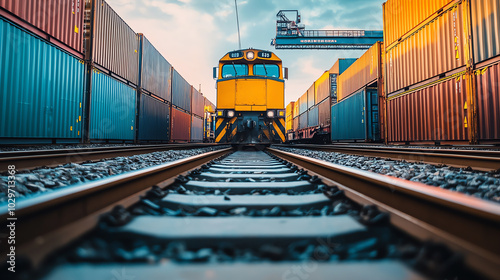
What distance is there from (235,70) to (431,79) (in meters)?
6.76

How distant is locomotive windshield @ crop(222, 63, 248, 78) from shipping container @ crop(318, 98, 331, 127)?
7510mm

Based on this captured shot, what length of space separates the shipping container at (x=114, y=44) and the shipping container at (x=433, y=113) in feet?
34.9

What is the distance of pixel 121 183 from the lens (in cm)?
159

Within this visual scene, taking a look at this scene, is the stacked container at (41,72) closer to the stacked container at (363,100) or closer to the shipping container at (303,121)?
the stacked container at (363,100)

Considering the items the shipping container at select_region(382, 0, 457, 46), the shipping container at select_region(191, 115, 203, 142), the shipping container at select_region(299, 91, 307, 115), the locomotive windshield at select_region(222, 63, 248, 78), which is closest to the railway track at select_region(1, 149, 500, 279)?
the shipping container at select_region(382, 0, 457, 46)

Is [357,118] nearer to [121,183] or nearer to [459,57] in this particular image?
[459,57]

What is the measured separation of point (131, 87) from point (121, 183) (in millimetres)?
9840

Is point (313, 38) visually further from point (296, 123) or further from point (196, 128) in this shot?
point (196, 128)

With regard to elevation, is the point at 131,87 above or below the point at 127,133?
above

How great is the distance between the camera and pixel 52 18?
6281 mm

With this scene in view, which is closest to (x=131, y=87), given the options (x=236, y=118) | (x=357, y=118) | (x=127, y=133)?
(x=127, y=133)

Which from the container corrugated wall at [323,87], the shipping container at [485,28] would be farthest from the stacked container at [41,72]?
the container corrugated wall at [323,87]

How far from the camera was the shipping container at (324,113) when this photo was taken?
15428 mm

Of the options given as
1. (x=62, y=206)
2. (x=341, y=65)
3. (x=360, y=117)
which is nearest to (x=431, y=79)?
(x=360, y=117)
